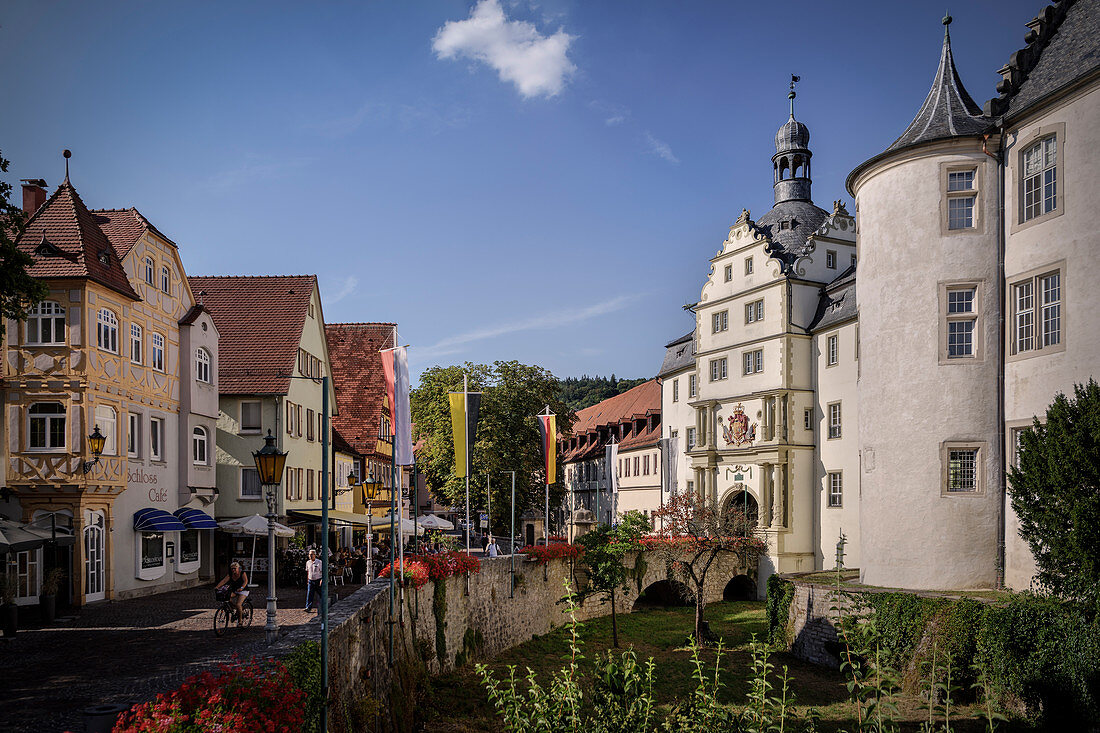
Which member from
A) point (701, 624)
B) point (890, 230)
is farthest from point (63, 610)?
point (890, 230)

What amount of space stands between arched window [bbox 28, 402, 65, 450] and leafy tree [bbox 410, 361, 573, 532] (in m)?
23.6

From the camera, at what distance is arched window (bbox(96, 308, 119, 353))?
21781 millimetres

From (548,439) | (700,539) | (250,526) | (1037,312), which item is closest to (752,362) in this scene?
(700,539)

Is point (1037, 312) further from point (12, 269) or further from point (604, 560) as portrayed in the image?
point (12, 269)

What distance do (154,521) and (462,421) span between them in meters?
9.15

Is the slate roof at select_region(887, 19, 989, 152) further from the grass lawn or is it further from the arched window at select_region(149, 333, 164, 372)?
the arched window at select_region(149, 333, 164, 372)

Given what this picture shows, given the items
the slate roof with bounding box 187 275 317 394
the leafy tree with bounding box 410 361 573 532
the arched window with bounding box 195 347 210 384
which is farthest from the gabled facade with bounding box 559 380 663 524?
the arched window with bounding box 195 347 210 384

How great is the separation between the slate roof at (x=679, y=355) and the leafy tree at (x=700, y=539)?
10.2 meters

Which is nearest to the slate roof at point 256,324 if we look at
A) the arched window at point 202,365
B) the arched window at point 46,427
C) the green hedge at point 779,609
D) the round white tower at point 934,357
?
the arched window at point 202,365

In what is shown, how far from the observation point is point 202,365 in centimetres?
2803

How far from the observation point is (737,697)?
20562mm

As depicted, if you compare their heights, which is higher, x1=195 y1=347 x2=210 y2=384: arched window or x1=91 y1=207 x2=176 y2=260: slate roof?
x1=91 y1=207 x2=176 y2=260: slate roof

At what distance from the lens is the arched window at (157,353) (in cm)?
2478

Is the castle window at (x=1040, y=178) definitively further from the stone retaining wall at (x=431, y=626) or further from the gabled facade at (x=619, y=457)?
the gabled facade at (x=619, y=457)
